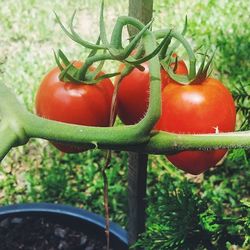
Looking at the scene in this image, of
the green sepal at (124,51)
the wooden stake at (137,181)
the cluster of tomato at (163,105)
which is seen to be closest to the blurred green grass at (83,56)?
the wooden stake at (137,181)

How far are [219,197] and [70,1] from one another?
1.33 m

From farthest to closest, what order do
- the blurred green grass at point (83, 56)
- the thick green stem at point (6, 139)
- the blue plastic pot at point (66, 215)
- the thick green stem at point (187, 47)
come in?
the blurred green grass at point (83, 56)
the blue plastic pot at point (66, 215)
the thick green stem at point (187, 47)
the thick green stem at point (6, 139)

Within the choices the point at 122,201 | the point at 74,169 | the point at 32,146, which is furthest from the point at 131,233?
the point at 32,146

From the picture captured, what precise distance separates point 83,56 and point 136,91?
175cm

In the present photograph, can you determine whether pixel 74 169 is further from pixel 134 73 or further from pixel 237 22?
pixel 134 73

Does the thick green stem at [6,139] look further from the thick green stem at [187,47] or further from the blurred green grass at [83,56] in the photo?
the blurred green grass at [83,56]

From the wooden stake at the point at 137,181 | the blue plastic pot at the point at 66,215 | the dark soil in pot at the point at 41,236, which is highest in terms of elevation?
the wooden stake at the point at 137,181

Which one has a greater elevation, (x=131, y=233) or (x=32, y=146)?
(x=32, y=146)

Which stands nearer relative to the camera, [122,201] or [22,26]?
[122,201]

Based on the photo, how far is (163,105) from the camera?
2.64ft

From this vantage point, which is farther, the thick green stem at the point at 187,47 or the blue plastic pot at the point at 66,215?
the blue plastic pot at the point at 66,215

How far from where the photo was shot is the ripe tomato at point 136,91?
821 millimetres

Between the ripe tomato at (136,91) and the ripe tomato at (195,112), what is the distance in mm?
28

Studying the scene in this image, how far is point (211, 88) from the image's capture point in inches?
32.2
